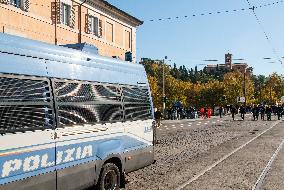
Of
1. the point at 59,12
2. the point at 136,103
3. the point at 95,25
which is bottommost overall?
the point at 136,103

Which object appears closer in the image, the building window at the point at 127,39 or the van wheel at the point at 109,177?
the van wheel at the point at 109,177

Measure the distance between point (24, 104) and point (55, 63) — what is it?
99 centimetres

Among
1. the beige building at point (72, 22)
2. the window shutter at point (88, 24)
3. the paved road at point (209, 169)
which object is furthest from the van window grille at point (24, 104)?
the window shutter at point (88, 24)

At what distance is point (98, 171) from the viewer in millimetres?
6766

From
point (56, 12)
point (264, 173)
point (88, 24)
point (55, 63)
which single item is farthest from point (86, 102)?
point (88, 24)

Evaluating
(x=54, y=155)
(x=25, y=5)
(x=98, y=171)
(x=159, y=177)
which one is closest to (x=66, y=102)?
(x=54, y=155)

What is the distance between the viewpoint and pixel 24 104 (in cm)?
522

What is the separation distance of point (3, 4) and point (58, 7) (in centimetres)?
478

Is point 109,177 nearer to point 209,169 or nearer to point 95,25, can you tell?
point 209,169

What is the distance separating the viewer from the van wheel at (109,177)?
22.8ft

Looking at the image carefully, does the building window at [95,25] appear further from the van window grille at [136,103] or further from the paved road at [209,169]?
the van window grille at [136,103]

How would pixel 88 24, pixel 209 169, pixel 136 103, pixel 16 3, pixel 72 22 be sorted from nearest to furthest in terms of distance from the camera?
pixel 136 103, pixel 209 169, pixel 16 3, pixel 72 22, pixel 88 24

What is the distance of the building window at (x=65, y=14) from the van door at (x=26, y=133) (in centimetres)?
1928

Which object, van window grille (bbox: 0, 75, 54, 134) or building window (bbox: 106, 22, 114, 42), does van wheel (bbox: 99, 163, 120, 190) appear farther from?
building window (bbox: 106, 22, 114, 42)
